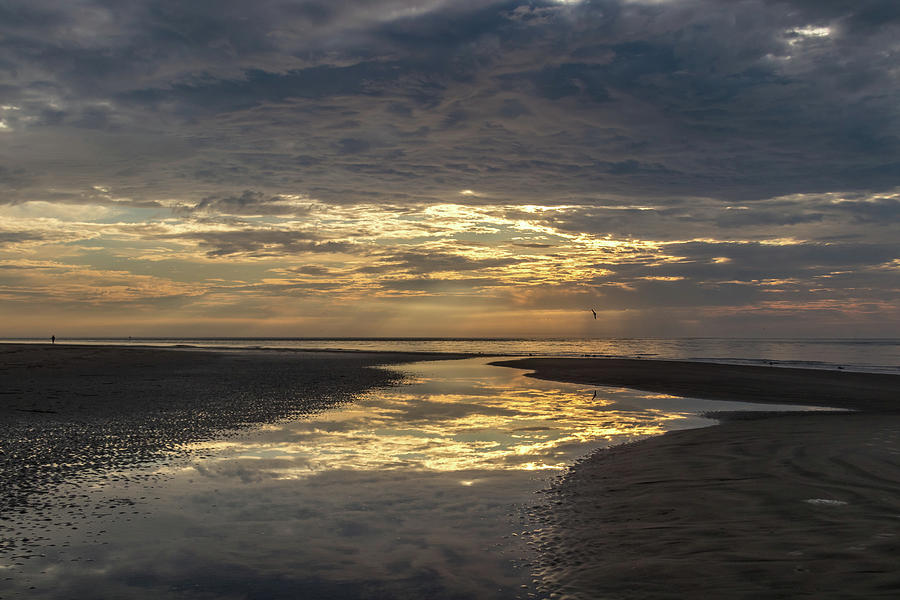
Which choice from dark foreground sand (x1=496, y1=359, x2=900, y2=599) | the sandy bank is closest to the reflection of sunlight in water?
dark foreground sand (x1=496, y1=359, x2=900, y2=599)

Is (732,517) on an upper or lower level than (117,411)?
upper

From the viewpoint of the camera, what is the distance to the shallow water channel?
7.41 meters

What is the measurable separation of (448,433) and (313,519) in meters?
9.22

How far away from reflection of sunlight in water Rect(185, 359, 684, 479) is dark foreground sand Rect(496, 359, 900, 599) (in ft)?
7.04

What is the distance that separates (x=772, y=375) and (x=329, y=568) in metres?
44.0

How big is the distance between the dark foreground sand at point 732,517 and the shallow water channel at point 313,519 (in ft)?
2.72

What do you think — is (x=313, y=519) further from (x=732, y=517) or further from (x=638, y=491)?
(x=732, y=517)

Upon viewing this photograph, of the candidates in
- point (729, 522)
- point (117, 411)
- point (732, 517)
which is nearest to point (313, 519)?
point (729, 522)

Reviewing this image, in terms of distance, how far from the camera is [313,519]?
10078mm

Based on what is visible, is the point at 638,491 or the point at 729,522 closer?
the point at 729,522

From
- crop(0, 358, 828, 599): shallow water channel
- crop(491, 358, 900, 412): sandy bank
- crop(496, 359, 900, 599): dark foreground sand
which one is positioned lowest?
crop(491, 358, 900, 412): sandy bank

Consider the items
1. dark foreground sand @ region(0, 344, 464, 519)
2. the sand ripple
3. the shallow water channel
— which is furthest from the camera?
Result: dark foreground sand @ region(0, 344, 464, 519)

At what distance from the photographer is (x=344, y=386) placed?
35781mm

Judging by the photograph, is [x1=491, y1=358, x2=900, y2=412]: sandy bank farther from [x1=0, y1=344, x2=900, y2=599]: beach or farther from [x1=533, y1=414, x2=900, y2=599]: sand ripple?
[x1=533, y1=414, x2=900, y2=599]: sand ripple
